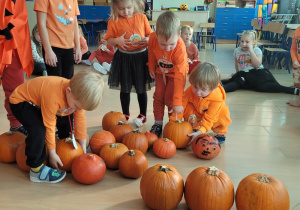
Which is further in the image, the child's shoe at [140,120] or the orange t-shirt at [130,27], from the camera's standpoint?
the child's shoe at [140,120]

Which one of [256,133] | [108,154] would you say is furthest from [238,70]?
[108,154]

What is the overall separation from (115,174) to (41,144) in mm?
534

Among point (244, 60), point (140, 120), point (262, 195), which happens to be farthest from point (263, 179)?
point (244, 60)

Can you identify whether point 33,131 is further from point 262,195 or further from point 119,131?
point 262,195

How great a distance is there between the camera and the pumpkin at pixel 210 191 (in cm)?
153

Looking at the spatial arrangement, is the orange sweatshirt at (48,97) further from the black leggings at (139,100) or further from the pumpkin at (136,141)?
the black leggings at (139,100)

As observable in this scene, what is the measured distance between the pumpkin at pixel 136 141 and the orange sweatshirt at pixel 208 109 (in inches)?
16.8

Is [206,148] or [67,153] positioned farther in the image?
[206,148]

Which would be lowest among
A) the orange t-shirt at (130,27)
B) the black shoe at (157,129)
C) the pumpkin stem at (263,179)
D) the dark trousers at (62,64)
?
the black shoe at (157,129)

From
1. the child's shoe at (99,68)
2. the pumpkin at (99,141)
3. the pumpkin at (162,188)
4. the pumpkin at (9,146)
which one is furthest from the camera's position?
the child's shoe at (99,68)

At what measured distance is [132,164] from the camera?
1.91 metres

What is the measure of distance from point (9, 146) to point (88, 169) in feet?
2.23

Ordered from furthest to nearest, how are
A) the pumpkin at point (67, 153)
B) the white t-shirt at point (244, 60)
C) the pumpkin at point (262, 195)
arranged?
1. the white t-shirt at point (244, 60)
2. the pumpkin at point (67, 153)
3. the pumpkin at point (262, 195)

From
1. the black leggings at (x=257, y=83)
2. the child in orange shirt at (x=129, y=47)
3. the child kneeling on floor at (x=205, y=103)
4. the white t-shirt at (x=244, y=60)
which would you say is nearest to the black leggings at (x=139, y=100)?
the child in orange shirt at (x=129, y=47)
